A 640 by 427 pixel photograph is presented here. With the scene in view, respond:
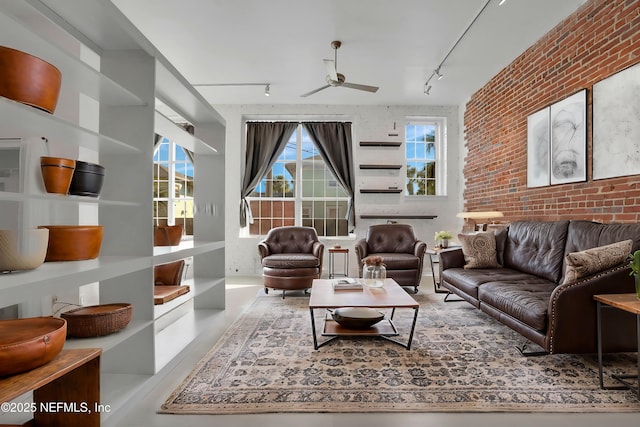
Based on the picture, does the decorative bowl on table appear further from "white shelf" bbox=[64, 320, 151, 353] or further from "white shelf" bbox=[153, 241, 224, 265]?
"white shelf" bbox=[64, 320, 151, 353]

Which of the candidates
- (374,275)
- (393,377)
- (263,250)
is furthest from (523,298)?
(263,250)

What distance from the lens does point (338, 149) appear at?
628cm

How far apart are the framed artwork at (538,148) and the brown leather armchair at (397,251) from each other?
1596 mm

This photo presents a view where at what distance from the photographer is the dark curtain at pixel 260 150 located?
6.23 m

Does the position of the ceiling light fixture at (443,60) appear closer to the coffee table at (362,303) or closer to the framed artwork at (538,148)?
the framed artwork at (538,148)

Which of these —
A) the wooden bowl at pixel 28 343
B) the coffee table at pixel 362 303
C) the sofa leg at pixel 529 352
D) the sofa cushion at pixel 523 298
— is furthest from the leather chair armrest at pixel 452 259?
the wooden bowl at pixel 28 343

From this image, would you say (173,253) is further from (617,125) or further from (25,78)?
(617,125)

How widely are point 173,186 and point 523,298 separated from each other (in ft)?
19.1

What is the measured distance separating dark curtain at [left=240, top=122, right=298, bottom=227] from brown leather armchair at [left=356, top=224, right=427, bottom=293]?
2.25 m

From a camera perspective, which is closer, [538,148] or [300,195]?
[538,148]

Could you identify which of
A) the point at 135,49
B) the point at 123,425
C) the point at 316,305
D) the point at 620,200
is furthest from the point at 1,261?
the point at 620,200

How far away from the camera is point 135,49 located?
7.01 feet

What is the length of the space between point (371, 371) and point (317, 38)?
136 inches

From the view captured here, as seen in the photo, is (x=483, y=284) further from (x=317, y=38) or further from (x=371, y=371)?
(x=317, y=38)
